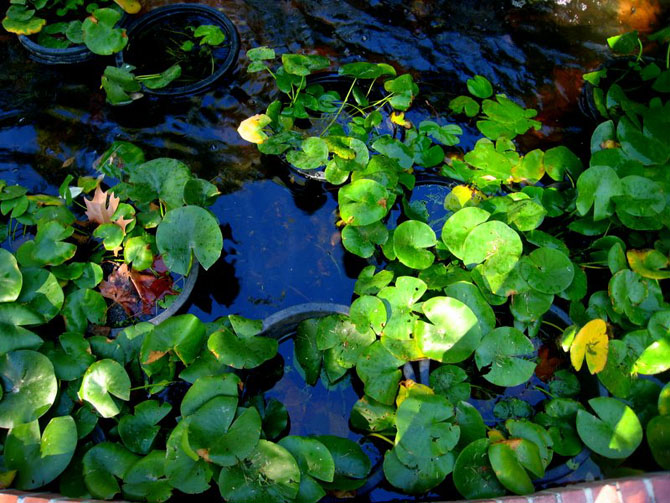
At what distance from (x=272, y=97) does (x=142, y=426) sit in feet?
6.58

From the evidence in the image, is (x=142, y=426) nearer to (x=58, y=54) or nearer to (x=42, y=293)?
(x=42, y=293)

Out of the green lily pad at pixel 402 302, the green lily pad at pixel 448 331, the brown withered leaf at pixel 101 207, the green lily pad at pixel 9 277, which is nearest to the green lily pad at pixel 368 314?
the green lily pad at pixel 402 302

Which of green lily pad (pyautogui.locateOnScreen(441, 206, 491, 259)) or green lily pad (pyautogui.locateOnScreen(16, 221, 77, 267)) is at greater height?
green lily pad (pyautogui.locateOnScreen(441, 206, 491, 259))

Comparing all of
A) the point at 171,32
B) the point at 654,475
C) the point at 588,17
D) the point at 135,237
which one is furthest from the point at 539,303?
the point at 171,32

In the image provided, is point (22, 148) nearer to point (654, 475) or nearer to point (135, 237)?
point (135, 237)

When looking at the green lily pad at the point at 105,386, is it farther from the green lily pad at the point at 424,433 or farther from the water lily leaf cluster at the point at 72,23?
the water lily leaf cluster at the point at 72,23

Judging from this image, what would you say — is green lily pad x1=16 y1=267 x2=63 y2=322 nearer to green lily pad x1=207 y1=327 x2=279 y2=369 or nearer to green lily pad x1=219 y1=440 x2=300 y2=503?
green lily pad x1=207 y1=327 x2=279 y2=369

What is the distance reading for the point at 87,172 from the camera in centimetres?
275

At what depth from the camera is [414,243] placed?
6.95 ft

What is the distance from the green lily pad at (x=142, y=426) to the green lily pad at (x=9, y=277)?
0.69 meters

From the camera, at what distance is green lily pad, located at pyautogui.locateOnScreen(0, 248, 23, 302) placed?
1.98 metres

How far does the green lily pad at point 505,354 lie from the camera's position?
1.89 metres

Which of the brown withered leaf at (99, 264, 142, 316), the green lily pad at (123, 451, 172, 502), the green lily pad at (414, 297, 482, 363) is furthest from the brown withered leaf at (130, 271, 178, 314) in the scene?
the green lily pad at (414, 297, 482, 363)

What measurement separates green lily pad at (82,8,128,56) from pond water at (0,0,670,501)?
0.31 m
